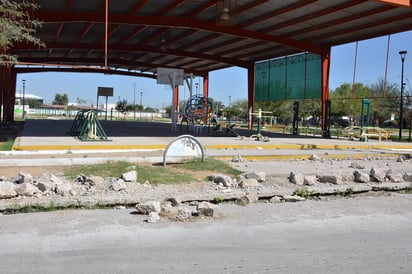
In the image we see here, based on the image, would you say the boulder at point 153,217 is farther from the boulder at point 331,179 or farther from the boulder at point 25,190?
the boulder at point 331,179

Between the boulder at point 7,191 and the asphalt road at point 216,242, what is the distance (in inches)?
A: 36.8

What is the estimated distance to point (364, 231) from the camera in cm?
711

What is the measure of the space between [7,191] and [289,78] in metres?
35.2

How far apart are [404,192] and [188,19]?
2236 cm

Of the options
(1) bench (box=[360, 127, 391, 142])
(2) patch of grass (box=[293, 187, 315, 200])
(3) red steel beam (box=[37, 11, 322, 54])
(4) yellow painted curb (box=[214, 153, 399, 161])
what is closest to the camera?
(2) patch of grass (box=[293, 187, 315, 200])

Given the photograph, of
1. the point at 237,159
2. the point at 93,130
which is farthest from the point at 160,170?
the point at 93,130

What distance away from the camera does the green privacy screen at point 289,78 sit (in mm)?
37031

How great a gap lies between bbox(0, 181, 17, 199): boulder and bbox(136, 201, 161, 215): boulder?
7.96 ft

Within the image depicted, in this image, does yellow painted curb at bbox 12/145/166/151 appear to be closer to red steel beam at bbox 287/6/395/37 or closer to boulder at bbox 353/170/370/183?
boulder at bbox 353/170/370/183

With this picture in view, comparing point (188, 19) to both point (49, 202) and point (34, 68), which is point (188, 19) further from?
point (34, 68)

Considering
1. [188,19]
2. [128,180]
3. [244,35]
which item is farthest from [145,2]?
[128,180]

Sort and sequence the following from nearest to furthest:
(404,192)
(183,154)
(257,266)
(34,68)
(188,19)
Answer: (257,266) < (404,192) < (183,154) < (188,19) < (34,68)

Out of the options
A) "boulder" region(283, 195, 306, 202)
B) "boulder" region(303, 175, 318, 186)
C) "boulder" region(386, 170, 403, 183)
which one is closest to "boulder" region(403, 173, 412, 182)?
"boulder" region(386, 170, 403, 183)

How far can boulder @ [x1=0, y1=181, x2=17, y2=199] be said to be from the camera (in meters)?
8.17
